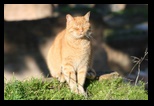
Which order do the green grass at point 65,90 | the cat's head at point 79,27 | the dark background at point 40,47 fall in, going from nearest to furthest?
1. the green grass at point 65,90
2. the cat's head at point 79,27
3. the dark background at point 40,47

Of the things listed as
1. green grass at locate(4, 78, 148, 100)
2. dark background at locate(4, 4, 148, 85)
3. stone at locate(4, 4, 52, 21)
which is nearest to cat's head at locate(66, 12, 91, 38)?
green grass at locate(4, 78, 148, 100)

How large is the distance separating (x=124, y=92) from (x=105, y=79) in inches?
16.4

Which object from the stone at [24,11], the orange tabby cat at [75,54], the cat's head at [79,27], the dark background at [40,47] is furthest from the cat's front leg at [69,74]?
A: the stone at [24,11]

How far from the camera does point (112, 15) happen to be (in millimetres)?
14672

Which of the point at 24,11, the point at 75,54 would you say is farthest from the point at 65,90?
the point at 24,11

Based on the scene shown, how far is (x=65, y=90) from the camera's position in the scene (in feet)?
15.3

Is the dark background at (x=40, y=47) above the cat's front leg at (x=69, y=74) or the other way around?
above

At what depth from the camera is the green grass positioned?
4.35 metres

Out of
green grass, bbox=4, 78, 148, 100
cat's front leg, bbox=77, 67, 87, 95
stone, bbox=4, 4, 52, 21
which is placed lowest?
green grass, bbox=4, 78, 148, 100

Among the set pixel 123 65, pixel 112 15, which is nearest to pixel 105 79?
pixel 123 65

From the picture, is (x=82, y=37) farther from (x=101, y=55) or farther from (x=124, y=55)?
(x=124, y=55)

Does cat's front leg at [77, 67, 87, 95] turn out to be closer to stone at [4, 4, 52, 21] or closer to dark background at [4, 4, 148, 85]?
dark background at [4, 4, 148, 85]

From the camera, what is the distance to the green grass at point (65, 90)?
435cm

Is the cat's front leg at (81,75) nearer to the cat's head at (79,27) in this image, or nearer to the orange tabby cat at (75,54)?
the orange tabby cat at (75,54)
